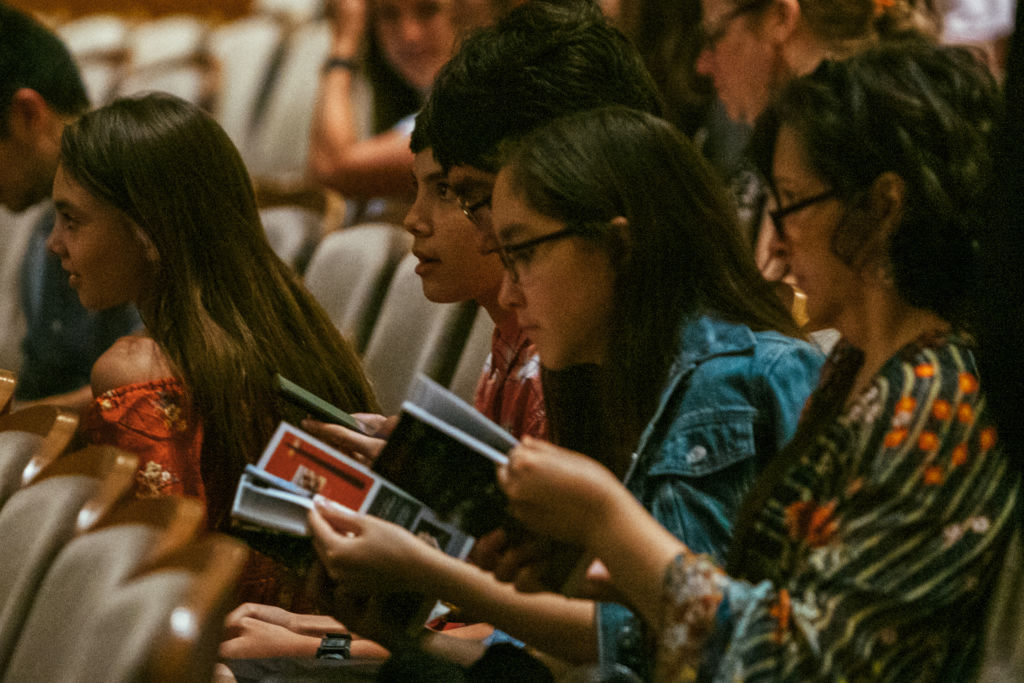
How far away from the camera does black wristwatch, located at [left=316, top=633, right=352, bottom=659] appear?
58.9 inches

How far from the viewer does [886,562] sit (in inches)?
38.5

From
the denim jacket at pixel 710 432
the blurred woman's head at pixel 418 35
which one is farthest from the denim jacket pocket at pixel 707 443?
the blurred woman's head at pixel 418 35

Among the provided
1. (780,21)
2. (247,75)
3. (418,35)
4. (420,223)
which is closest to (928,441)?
(420,223)

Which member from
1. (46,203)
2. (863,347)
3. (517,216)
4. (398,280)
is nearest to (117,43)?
(46,203)

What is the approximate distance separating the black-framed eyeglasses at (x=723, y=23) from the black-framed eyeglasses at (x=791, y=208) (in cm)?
122

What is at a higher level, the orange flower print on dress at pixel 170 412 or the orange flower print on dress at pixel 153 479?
the orange flower print on dress at pixel 170 412

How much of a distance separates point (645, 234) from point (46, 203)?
214 cm

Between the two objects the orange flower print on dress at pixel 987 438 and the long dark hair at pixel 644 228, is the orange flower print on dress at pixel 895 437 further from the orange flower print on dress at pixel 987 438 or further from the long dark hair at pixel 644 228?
the long dark hair at pixel 644 228

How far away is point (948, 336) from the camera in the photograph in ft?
3.49

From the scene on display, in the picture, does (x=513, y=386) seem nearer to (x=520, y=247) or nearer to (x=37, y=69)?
(x=520, y=247)

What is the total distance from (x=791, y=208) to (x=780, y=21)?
1.21 meters

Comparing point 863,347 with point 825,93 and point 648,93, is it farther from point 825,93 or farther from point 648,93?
point 648,93

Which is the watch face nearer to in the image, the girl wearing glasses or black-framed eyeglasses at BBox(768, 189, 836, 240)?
the girl wearing glasses

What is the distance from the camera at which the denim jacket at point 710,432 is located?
1201 mm
